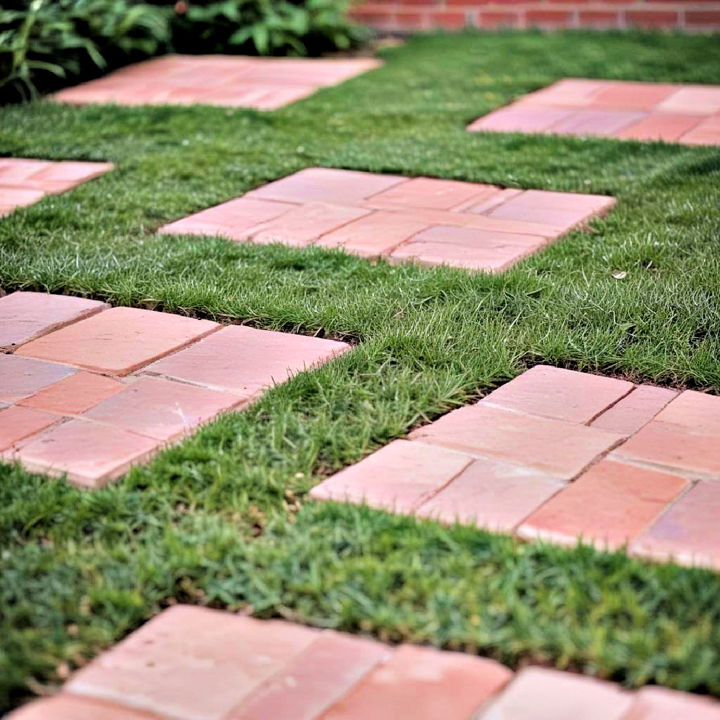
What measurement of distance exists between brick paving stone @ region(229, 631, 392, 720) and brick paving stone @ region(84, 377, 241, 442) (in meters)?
0.74

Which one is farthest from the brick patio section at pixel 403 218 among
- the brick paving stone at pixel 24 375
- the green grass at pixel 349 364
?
the brick paving stone at pixel 24 375

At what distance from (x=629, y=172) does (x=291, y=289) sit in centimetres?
150

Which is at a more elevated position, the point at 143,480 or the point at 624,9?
the point at 624,9

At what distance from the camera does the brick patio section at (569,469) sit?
1.90 m

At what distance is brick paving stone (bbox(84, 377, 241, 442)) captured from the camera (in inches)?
89.5

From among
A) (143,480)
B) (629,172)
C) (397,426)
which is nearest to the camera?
(143,480)

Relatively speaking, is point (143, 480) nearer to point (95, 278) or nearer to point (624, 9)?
point (95, 278)

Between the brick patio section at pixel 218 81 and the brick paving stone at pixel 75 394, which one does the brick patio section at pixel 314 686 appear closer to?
the brick paving stone at pixel 75 394

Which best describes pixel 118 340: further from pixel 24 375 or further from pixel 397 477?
pixel 397 477

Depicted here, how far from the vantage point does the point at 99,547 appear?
1.87 metres

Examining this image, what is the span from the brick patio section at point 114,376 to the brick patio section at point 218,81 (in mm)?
2463

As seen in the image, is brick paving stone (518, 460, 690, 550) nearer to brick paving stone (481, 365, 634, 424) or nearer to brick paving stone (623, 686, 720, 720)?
brick paving stone (481, 365, 634, 424)

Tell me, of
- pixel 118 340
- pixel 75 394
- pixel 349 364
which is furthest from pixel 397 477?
pixel 118 340

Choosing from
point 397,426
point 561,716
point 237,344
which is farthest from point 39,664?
point 237,344
